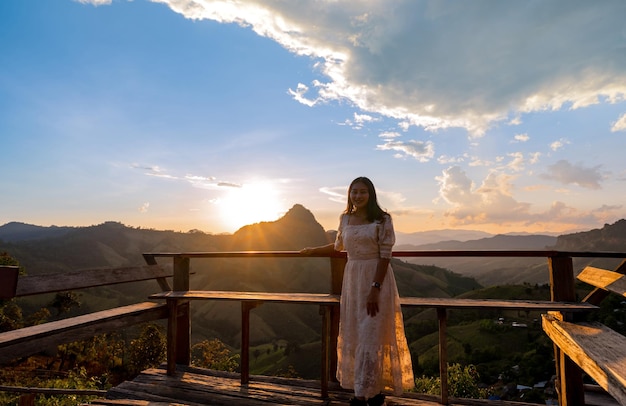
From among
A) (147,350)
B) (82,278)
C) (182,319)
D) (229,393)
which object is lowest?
(147,350)

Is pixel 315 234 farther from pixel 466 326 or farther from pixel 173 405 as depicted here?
pixel 173 405

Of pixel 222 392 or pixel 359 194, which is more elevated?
pixel 359 194

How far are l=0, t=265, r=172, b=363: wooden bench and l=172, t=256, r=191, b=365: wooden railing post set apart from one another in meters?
0.25

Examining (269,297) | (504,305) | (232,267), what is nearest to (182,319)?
(269,297)

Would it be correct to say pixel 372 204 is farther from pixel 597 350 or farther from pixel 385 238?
pixel 597 350

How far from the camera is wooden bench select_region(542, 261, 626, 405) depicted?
2.12 metres

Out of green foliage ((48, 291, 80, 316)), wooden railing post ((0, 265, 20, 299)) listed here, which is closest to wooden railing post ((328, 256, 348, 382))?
wooden railing post ((0, 265, 20, 299))

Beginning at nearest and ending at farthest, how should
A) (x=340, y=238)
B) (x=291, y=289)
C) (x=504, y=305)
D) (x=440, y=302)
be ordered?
1. (x=504, y=305)
2. (x=440, y=302)
3. (x=340, y=238)
4. (x=291, y=289)

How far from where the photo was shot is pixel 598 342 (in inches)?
112

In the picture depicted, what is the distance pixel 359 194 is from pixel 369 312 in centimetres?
113

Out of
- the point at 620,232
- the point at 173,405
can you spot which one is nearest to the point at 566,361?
the point at 173,405

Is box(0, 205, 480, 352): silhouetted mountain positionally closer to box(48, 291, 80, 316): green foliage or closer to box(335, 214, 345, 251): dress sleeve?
box(48, 291, 80, 316): green foliage

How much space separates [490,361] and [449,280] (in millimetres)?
82040

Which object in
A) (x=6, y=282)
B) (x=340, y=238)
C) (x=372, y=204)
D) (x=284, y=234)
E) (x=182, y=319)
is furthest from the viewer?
(x=284, y=234)
